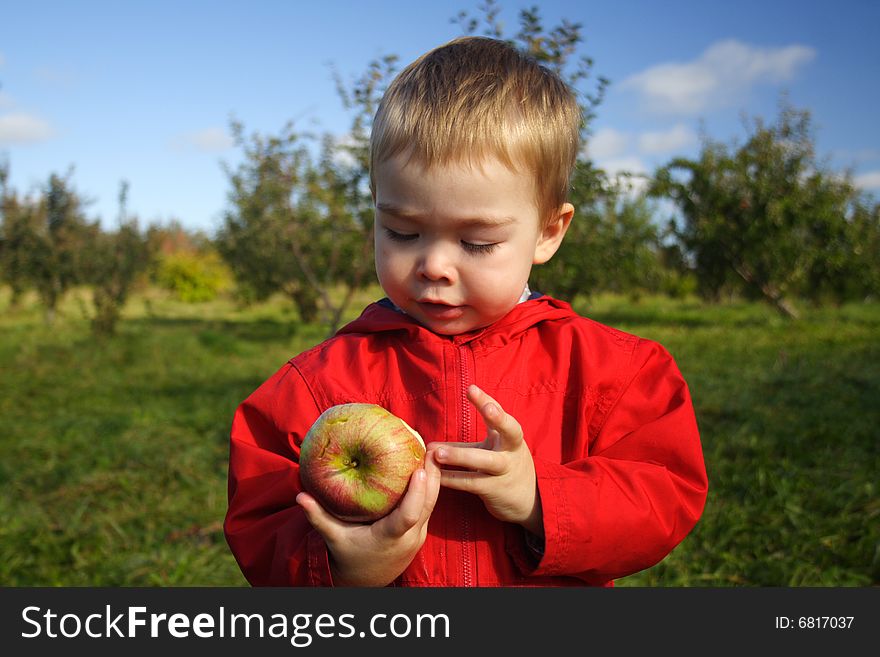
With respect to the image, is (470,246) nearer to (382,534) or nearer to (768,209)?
(382,534)

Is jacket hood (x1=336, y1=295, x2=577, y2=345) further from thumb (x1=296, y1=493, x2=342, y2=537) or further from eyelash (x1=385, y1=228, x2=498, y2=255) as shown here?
thumb (x1=296, y1=493, x2=342, y2=537)

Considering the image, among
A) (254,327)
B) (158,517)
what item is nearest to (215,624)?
(158,517)

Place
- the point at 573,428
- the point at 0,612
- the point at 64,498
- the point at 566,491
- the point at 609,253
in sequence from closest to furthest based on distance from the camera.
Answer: the point at 566,491 → the point at 573,428 → the point at 0,612 → the point at 64,498 → the point at 609,253

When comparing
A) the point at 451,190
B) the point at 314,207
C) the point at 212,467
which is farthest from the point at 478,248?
the point at 314,207

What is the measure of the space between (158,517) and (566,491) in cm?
334

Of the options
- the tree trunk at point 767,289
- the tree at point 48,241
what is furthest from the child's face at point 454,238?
the tree trunk at point 767,289

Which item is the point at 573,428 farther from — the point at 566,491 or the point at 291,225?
the point at 291,225

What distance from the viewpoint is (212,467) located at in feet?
16.2

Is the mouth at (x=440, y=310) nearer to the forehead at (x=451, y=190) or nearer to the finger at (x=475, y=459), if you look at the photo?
the forehead at (x=451, y=190)

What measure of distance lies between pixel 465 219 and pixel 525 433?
46cm

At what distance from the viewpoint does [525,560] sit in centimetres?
147

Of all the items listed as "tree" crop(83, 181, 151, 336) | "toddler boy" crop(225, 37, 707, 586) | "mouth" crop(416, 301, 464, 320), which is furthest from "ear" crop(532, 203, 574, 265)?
"tree" crop(83, 181, 151, 336)

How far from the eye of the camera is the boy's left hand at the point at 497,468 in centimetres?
125

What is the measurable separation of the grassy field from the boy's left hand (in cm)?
214
